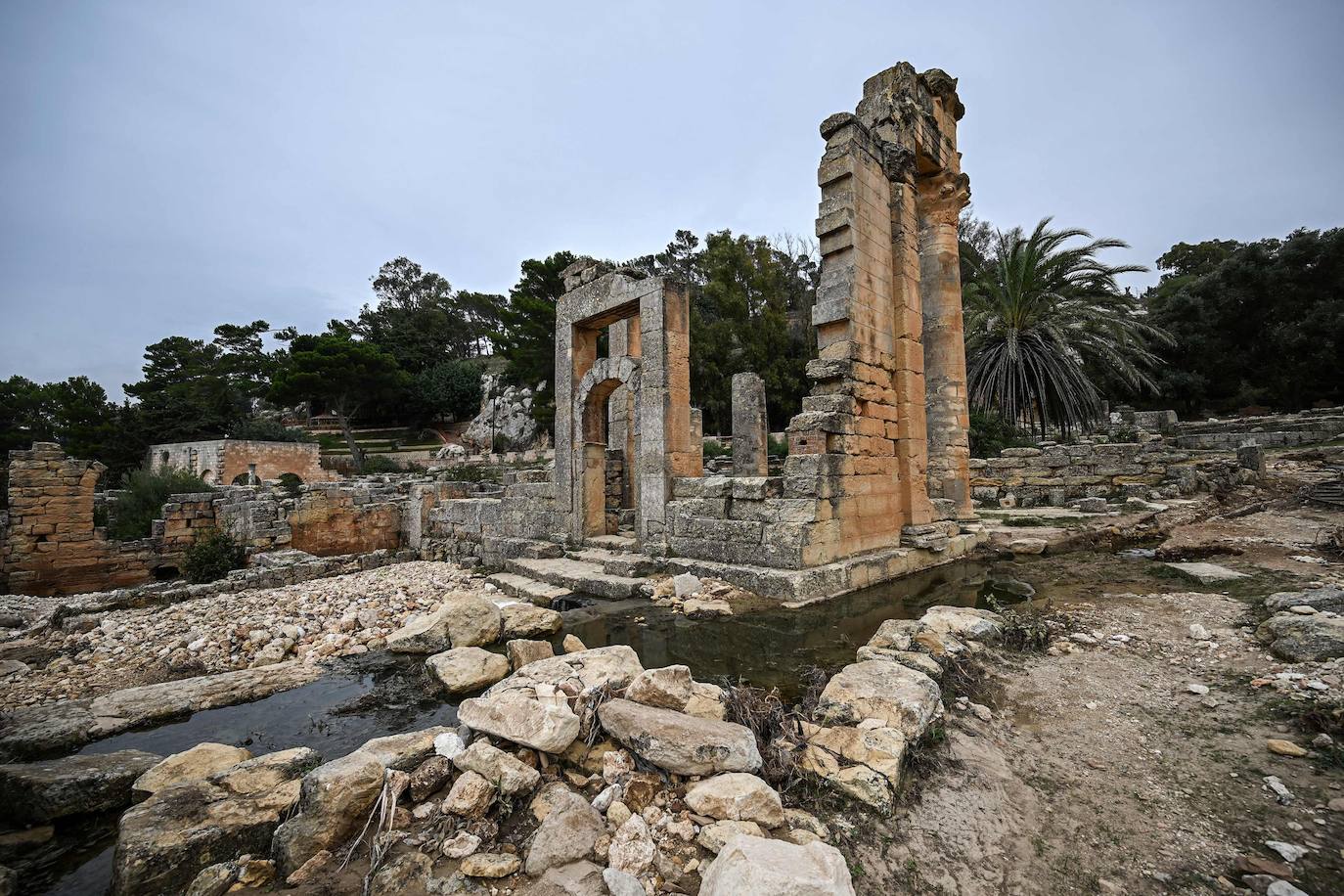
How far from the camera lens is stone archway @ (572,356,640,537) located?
8570 millimetres

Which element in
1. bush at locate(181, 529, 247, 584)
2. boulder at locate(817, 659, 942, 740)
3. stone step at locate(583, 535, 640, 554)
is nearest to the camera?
boulder at locate(817, 659, 942, 740)

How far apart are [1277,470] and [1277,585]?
12.7m

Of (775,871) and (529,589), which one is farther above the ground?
(775,871)

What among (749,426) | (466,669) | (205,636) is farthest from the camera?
(749,426)

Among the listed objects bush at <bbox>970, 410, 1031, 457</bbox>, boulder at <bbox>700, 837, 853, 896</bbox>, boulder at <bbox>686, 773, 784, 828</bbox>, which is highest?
bush at <bbox>970, 410, 1031, 457</bbox>

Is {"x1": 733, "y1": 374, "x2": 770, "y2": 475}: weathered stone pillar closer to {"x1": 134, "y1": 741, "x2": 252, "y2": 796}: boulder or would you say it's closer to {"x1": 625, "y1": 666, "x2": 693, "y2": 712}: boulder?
{"x1": 625, "y1": 666, "x2": 693, "y2": 712}: boulder

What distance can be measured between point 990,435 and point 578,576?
14035 millimetres

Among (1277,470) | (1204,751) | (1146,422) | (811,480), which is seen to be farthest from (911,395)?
(1146,422)

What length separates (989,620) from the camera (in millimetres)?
4352

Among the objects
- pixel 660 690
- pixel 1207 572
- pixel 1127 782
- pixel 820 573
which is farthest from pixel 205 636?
pixel 1207 572

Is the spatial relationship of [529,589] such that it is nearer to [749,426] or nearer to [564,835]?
[564,835]

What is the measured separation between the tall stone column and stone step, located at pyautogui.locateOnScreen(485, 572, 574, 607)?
681cm

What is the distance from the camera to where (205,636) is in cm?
546

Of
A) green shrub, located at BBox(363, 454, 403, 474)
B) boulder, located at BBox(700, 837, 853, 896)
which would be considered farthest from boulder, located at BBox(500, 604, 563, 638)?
green shrub, located at BBox(363, 454, 403, 474)
